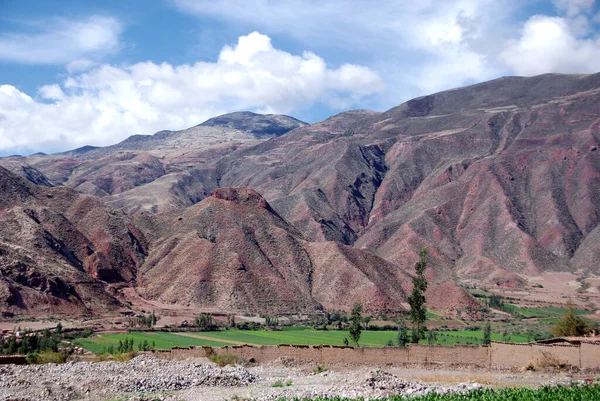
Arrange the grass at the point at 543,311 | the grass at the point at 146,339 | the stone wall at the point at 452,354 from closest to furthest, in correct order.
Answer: the stone wall at the point at 452,354
the grass at the point at 146,339
the grass at the point at 543,311

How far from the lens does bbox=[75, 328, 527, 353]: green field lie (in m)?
61.5

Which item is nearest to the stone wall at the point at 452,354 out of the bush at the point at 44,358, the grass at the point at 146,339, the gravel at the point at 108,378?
the gravel at the point at 108,378

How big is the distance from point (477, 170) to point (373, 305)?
88.6 metres

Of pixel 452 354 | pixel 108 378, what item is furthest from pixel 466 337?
pixel 108 378

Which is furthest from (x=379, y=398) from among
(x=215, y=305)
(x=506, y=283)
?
(x=506, y=283)

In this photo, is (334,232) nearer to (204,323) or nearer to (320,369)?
(204,323)

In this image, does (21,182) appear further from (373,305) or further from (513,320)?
(513,320)

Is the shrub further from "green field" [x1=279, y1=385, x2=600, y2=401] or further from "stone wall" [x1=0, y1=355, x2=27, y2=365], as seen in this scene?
"stone wall" [x1=0, y1=355, x2=27, y2=365]

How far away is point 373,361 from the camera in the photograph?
119 ft

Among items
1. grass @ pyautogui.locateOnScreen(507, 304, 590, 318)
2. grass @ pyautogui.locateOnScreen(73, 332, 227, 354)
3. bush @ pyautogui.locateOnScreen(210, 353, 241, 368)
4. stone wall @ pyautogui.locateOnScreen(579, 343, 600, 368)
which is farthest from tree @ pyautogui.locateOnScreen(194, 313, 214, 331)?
stone wall @ pyautogui.locateOnScreen(579, 343, 600, 368)

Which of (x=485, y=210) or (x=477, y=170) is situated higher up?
(x=477, y=170)

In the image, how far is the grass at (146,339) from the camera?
5869 centimetres

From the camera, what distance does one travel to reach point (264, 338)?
68125mm

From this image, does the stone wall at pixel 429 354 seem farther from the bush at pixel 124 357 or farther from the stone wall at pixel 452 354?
the bush at pixel 124 357
